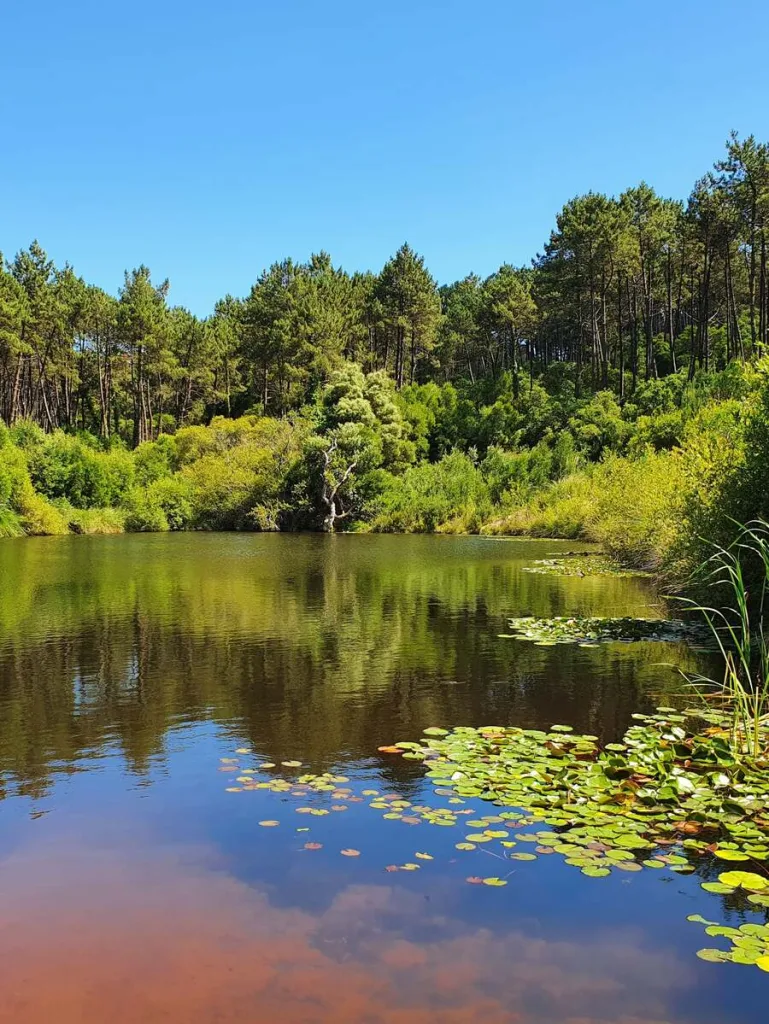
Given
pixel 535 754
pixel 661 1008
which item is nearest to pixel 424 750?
pixel 535 754

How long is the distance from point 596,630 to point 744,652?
800 centimetres

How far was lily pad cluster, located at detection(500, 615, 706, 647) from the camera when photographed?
15.3m

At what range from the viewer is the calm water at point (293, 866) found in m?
4.51

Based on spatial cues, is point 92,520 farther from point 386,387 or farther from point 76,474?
point 386,387

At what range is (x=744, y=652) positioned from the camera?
812cm

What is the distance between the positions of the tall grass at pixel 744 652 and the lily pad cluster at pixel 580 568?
11.3 m

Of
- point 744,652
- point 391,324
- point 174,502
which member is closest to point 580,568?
point 744,652

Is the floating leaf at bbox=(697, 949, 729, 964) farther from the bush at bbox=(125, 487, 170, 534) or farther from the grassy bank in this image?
the bush at bbox=(125, 487, 170, 534)

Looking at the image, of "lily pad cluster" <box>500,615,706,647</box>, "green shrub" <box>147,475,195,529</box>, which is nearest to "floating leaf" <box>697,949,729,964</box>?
"lily pad cluster" <box>500,615,706,647</box>

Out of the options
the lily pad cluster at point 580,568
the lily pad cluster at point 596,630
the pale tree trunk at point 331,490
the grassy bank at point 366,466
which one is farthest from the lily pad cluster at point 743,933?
the pale tree trunk at point 331,490

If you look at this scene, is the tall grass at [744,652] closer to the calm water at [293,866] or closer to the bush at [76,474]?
the calm water at [293,866]

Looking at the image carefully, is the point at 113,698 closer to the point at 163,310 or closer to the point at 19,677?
the point at 19,677

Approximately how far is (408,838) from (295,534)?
157ft

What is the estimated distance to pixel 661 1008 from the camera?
441 centimetres
